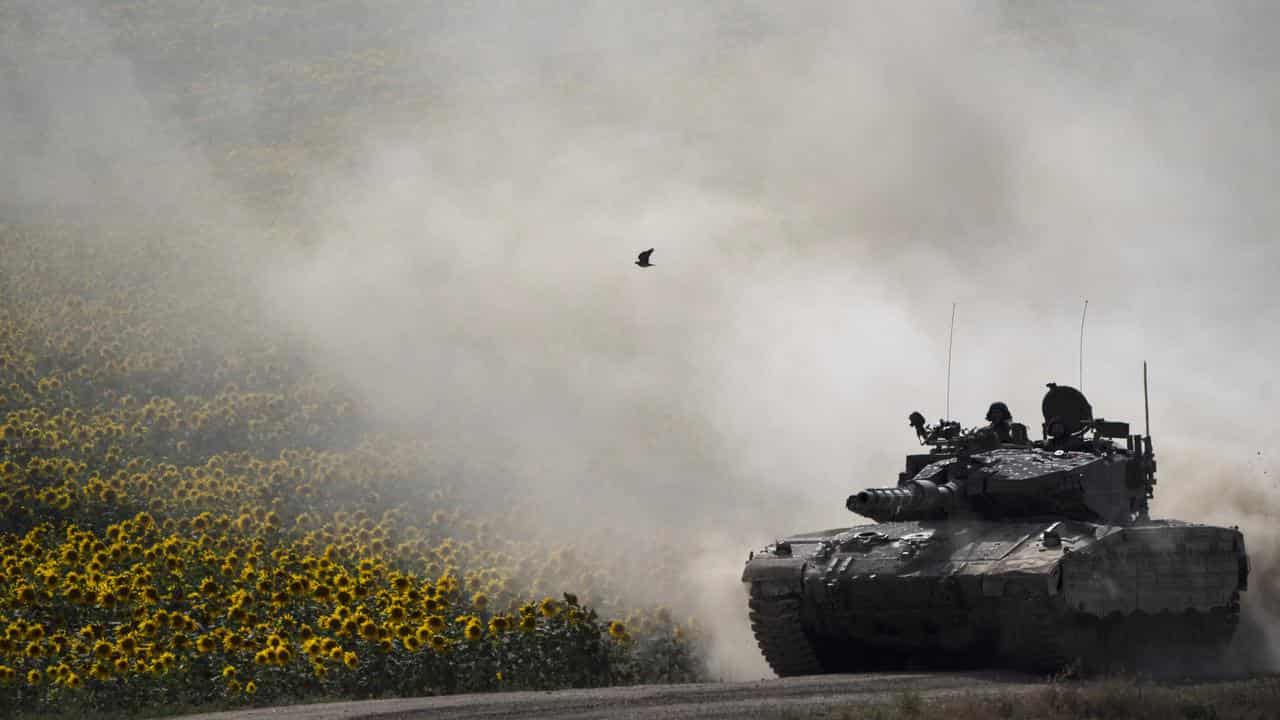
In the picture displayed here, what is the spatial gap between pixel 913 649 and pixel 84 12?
195ft

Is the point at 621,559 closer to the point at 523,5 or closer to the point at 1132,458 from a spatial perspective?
the point at 1132,458

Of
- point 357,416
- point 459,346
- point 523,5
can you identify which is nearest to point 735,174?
point 459,346

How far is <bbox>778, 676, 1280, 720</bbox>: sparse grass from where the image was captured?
45.3 ft

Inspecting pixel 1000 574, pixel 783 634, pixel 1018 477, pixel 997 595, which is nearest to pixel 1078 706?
pixel 997 595

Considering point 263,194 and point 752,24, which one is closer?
point 263,194

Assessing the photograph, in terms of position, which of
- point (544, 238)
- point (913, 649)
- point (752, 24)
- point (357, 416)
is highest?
point (752, 24)

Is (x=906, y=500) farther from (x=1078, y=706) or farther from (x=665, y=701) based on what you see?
(x=1078, y=706)

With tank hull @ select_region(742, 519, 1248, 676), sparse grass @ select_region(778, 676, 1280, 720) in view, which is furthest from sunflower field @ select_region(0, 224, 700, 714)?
sparse grass @ select_region(778, 676, 1280, 720)

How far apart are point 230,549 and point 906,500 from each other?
8167 millimetres

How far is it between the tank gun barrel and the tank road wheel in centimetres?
132

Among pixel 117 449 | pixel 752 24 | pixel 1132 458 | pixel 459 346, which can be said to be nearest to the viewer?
pixel 1132 458

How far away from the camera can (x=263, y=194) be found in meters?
47.9

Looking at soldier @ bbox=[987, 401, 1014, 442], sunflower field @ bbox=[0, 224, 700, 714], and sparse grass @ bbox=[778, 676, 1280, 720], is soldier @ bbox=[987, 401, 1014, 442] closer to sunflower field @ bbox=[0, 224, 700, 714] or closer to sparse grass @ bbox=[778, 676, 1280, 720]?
sunflower field @ bbox=[0, 224, 700, 714]

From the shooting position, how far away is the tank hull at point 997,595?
59.1 ft
